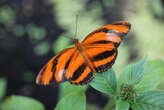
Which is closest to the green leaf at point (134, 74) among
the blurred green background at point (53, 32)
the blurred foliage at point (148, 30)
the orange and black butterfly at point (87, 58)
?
the orange and black butterfly at point (87, 58)

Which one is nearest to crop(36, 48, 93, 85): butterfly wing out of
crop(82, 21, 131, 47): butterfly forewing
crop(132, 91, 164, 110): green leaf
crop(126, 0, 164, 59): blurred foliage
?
crop(82, 21, 131, 47): butterfly forewing

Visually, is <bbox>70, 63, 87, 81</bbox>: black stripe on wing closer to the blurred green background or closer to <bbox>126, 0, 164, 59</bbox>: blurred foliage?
the blurred green background

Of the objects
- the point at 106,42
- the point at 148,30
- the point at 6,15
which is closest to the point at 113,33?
the point at 106,42

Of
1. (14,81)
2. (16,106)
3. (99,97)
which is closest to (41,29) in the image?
(14,81)

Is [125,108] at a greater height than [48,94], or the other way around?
[125,108]

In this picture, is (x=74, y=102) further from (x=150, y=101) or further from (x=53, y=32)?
(x=53, y=32)

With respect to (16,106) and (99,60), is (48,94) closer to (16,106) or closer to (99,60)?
(16,106)
